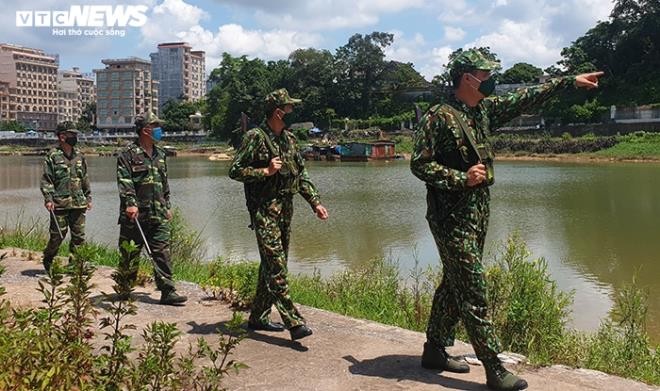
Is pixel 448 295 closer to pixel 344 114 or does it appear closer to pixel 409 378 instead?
pixel 409 378

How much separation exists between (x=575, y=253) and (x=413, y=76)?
76651 mm

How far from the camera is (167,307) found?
5.86 meters

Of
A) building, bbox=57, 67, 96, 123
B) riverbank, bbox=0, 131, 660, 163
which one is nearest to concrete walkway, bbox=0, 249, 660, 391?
riverbank, bbox=0, 131, 660, 163

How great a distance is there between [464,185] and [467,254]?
402 mm

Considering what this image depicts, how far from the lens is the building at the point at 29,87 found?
5266 inches

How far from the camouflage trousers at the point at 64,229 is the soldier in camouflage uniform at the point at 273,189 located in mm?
3404

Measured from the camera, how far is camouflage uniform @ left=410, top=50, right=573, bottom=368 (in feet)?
12.0

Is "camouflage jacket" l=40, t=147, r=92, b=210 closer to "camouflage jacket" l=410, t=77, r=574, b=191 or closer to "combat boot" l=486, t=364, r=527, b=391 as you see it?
"camouflage jacket" l=410, t=77, r=574, b=191

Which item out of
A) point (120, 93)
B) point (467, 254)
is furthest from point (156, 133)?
point (120, 93)

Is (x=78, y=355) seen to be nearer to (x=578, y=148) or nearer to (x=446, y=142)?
(x=446, y=142)

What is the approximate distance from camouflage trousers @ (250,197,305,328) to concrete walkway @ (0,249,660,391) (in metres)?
0.27

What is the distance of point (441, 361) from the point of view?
405 cm

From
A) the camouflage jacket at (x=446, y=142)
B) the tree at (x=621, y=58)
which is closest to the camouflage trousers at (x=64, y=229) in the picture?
the camouflage jacket at (x=446, y=142)

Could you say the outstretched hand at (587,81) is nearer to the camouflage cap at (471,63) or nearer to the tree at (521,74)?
the camouflage cap at (471,63)
